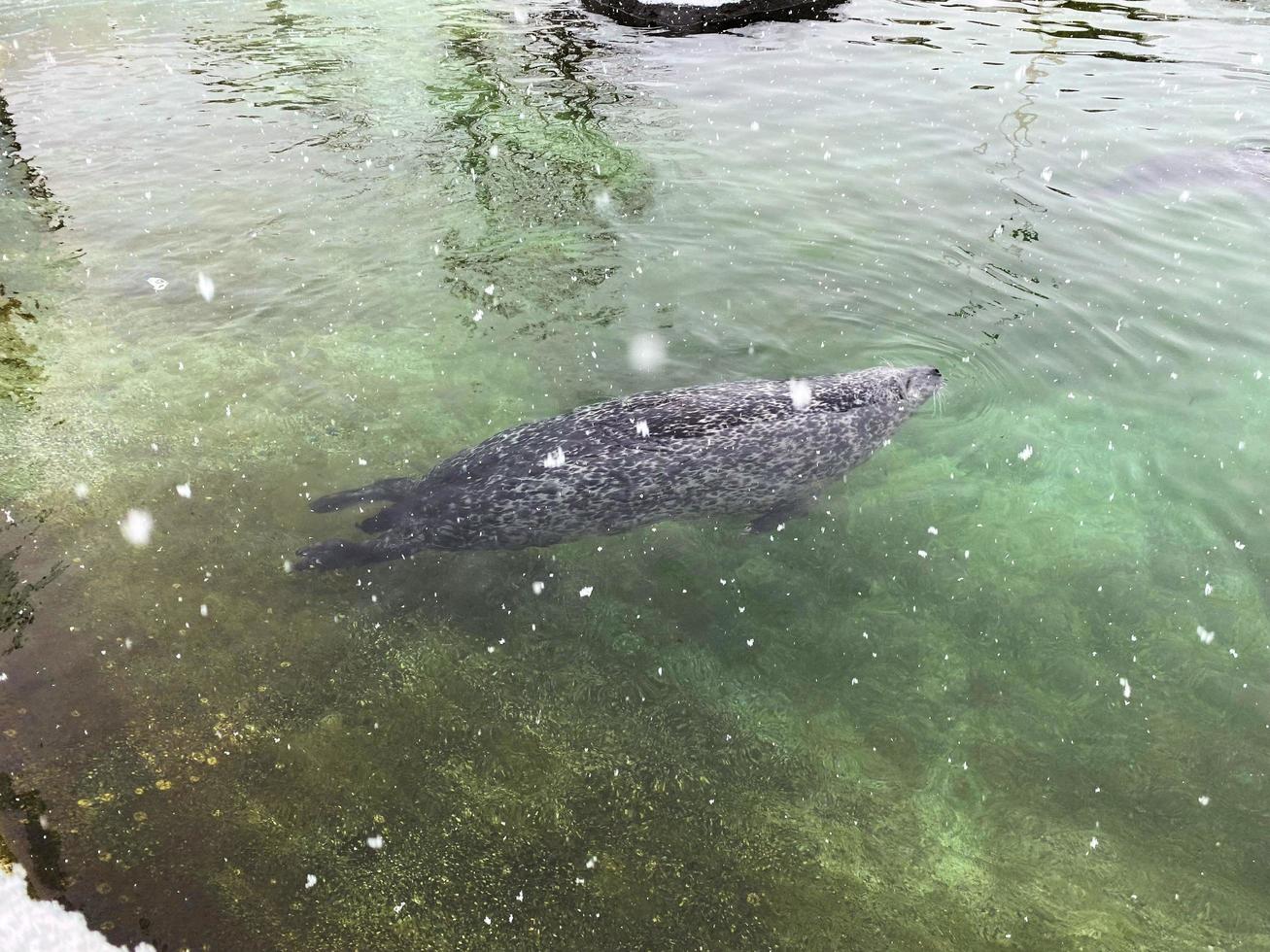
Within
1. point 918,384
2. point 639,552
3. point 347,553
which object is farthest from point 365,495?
point 918,384

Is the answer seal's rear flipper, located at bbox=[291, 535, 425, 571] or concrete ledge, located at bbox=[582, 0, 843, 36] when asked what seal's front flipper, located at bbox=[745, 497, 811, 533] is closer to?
seal's rear flipper, located at bbox=[291, 535, 425, 571]

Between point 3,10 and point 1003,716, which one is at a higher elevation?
point 3,10

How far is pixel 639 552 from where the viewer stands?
534 centimetres

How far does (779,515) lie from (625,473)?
3.70ft

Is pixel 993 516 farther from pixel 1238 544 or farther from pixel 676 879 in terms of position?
pixel 676 879

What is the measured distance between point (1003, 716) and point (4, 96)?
14.4 meters

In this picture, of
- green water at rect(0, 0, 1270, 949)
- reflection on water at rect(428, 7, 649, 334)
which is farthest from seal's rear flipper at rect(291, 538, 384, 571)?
reflection on water at rect(428, 7, 649, 334)

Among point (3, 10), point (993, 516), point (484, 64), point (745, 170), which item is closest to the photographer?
point (993, 516)

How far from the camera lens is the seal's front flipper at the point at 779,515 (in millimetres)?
5543

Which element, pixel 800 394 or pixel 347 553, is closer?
pixel 347 553

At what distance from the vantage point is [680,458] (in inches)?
214

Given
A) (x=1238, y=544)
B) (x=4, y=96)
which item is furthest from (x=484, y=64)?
(x=1238, y=544)

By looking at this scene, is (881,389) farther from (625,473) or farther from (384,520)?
(384,520)

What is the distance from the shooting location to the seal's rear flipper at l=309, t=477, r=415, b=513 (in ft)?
17.8
